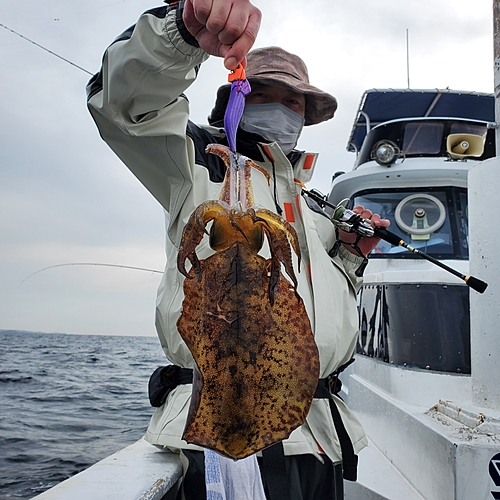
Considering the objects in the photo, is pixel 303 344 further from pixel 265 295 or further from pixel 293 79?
pixel 293 79

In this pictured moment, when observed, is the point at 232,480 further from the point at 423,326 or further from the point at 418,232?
the point at 418,232

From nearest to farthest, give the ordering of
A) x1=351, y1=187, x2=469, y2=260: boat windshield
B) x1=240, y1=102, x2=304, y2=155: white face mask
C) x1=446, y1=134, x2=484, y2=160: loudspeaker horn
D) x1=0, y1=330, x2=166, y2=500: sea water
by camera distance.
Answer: x1=240, y1=102, x2=304, y2=155: white face mask → x1=351, y1=187, x2=469, y2=260: boat windshield → x1=446, y1=134, x2=484, y2=160: loudspeaker horn → x1=0, y1=330, x2=166, y2=500: sea water

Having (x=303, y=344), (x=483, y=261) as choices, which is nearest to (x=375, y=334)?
(x=483, y=261)

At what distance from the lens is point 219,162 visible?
7.93 feet

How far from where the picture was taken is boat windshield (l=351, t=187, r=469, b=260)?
19.4 feet

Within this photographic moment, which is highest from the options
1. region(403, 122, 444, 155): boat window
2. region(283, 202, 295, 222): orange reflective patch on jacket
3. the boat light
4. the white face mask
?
region(403, 122, 444, 155): boat window

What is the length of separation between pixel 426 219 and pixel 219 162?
14.8 feet

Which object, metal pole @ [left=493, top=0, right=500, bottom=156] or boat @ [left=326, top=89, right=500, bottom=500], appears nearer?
boat @ [left=326, top=89, right=500, bottom=500]

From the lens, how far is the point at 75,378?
21.8 meters

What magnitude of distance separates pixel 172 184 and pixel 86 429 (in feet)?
35.6

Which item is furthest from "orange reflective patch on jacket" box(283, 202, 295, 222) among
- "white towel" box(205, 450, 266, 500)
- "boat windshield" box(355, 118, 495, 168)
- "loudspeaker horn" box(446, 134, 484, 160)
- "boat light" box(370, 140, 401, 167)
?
"loudspeaker horn" box(446, 134, 484, 160)

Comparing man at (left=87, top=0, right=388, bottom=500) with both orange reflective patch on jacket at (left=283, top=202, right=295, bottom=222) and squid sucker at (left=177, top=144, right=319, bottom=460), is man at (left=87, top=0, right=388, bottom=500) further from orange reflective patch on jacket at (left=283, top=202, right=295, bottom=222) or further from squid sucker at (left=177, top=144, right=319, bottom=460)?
squid sucker at (left=177, top=144, right=319, bottom=460)

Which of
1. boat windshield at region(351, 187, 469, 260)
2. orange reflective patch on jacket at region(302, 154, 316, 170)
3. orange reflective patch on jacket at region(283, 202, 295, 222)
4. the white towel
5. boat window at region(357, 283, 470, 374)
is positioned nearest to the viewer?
the white towel

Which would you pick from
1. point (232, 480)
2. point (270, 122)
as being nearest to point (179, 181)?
point (270, 122)
